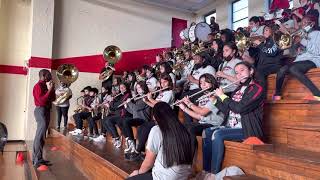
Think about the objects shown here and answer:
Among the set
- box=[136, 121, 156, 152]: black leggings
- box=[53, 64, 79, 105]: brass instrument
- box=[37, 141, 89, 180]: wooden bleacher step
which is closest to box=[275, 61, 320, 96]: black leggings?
box=[136, 121, 156, 152]: black leggings

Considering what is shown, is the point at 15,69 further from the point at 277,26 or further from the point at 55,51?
the point at 277,26

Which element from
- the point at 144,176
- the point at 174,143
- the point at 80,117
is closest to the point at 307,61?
the point at 174,143

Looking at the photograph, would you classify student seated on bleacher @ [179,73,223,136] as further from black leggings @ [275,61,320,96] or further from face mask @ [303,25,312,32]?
face mask @ [303,25,312,32]

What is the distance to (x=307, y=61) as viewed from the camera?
129 inches

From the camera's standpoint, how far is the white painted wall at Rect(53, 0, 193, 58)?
807cm

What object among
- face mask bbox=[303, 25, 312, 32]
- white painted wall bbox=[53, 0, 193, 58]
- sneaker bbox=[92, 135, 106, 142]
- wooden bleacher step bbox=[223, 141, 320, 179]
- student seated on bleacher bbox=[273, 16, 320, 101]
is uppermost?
white painted wall bbox=[53, 0, 193, 58]

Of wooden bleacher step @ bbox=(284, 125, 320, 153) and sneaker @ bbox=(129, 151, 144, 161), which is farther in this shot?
sneaker @ bbox=(129, 151, 144, 161)

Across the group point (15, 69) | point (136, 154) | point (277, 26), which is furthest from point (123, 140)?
point (15, 69)

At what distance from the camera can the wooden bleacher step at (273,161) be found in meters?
1.99

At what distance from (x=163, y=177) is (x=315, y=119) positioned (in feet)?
4.65

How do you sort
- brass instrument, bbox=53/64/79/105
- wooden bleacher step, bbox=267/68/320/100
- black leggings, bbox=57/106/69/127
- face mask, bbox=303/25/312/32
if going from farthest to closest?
1. black leggings, bbox=57/106/69/127
2. brass instrument, bbox=53/64/79/105
3. face mask, bbox=303/25/312/32
4. wooden bleacher step, bbox=267/68/320/100

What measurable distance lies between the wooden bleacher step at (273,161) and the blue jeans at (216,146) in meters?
0.07

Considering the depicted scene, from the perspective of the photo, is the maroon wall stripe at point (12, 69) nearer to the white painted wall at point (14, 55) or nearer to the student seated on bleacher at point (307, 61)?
the white painted wall at point (14, 55)

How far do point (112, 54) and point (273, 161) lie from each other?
613 centimetres
